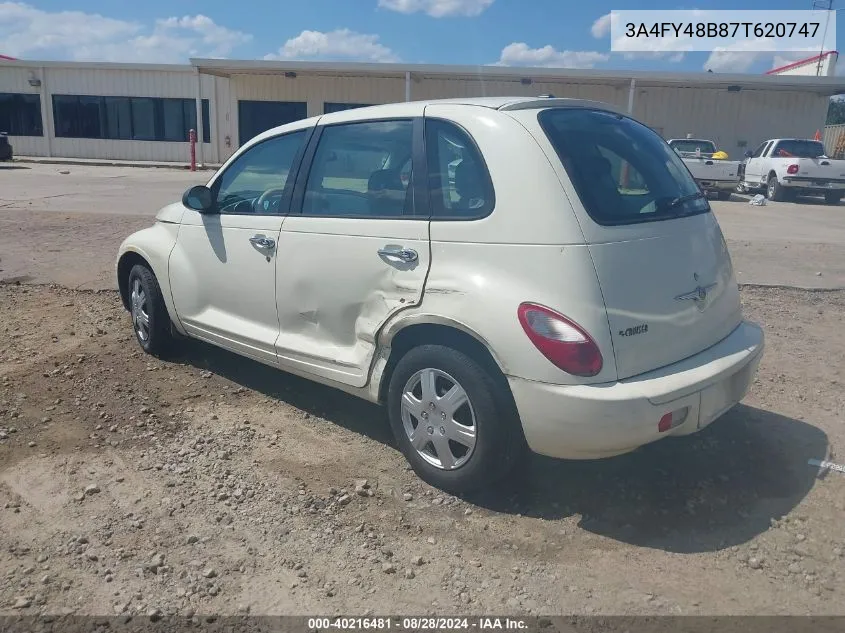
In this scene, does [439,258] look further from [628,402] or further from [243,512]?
[243,512]

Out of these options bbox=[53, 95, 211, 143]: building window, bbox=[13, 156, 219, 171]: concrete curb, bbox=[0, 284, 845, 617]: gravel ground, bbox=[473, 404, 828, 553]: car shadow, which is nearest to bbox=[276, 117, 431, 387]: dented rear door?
bbox=[0, 284, 845, 617]: gravel ground

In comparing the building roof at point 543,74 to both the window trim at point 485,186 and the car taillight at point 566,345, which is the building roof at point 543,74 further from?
the car taillight at point 566,345

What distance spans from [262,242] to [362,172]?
0.76m

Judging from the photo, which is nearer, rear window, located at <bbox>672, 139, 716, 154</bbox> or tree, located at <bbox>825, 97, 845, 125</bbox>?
rear window, located at <bbox>672, 139, 716, 154</bbox>

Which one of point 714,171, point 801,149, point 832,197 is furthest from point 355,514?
point 801,149

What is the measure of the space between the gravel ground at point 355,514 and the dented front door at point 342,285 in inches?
21.0

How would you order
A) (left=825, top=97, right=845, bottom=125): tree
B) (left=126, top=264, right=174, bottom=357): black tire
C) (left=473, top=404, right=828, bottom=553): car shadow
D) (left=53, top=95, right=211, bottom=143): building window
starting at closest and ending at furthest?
(left=473, top=404, right=828, bottom=553): car shadow < (left=126, top=264, right=174, bottom=357): black tire < (left=53, top=95, right=211, bottom=143): building window < (left=825, top=97, right=845, bottom=125): tree

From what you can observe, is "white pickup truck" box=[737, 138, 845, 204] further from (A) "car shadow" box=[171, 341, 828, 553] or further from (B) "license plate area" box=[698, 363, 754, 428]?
(B) "license plate area" box=[698, 363, 754, 428]

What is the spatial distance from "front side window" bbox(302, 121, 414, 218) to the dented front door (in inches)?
3.6

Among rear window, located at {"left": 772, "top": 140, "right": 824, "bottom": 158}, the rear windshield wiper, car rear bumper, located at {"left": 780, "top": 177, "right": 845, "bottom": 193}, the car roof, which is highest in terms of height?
rear window, located at {"left": 772, "top": 140, "right": 824, "bottom": 158}

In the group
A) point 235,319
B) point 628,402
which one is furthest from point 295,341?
point 628,402

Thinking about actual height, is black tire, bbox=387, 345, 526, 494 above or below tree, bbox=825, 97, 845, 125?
below

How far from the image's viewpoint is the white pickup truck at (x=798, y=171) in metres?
19.3

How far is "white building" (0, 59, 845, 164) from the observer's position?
2502 cm
